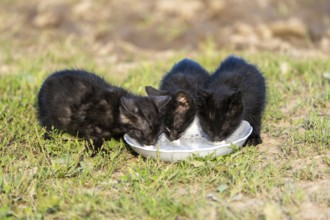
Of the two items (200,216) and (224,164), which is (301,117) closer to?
(224,164)

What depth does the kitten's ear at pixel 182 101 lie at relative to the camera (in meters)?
5.64

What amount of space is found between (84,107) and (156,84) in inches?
73.8

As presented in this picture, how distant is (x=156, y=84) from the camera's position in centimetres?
771

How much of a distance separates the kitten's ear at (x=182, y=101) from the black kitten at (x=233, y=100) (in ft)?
0.58

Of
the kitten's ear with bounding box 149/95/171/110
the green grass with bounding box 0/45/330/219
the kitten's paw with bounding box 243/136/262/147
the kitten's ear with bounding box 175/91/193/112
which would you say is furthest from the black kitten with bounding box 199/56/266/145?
the kitten's ear with bounding box 149/95/171/110

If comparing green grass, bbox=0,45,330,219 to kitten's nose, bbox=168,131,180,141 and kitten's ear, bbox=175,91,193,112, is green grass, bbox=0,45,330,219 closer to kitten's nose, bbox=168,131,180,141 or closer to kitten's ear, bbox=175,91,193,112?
kitten's nose, bbox=168,131,180,141

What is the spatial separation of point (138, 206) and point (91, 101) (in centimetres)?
205

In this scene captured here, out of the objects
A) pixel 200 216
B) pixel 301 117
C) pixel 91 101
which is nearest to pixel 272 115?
pixel 301 117

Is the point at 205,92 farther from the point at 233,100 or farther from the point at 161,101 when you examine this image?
the point at 161,101

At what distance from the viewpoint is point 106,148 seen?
19.0ft

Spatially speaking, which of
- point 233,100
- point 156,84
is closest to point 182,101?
point 233,100

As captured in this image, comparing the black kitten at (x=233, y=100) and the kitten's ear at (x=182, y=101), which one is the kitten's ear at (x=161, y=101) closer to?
the kitten's ear at (x=182, y=101)

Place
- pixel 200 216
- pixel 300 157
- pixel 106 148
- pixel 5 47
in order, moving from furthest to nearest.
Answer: pixel 5 47 < pixel 106 148 < pixel 300 157 < pixel 200 216

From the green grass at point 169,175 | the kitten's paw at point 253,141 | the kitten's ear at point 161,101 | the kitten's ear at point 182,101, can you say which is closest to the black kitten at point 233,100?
the kitten's paw at point 253,141
